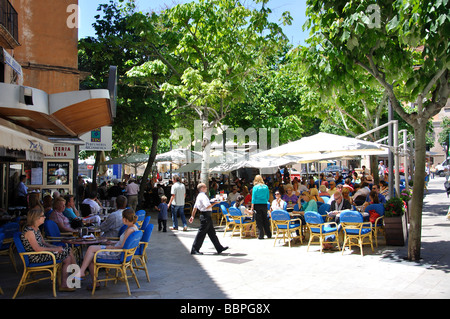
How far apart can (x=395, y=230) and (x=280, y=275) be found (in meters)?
3.64

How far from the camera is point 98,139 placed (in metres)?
15.2

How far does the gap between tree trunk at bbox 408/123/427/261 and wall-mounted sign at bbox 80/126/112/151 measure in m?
10.5

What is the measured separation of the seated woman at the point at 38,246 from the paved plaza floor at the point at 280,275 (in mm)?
415

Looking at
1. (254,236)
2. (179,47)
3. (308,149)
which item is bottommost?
(254,236)

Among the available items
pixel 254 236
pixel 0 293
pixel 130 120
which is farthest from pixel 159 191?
pixel 0 293

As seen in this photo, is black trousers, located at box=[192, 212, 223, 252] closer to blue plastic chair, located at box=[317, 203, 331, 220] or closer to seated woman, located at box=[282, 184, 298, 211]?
blue plastic chair, located at box=[317, 203, 331, 220]

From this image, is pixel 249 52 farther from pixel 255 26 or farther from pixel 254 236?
pixel 254 236

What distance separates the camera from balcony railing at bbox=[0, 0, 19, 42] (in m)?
11.3

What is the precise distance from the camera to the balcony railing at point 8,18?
1127 centimetres

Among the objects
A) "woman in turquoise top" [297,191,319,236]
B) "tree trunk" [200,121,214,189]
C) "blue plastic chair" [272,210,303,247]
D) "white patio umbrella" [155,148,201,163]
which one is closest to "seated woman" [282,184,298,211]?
"woman in turquoise top" [297,191,319,236]

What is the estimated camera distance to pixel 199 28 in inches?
599

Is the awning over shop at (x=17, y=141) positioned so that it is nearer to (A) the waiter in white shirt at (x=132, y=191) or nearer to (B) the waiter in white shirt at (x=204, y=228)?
(B) the waiter in white shirt at (x=204, y=228)

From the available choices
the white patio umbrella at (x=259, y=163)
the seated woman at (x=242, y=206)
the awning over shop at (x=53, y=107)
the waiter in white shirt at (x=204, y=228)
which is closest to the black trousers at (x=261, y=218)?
the seated woman at (x=242, y=206)
